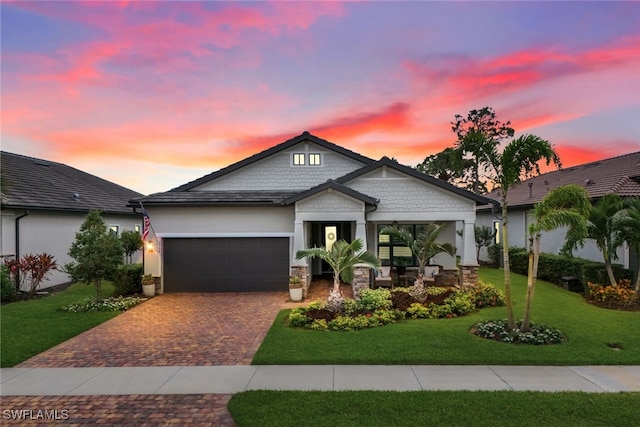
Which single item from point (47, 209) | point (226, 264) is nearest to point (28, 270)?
point (47, 209)

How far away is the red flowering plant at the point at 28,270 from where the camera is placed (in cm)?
1262

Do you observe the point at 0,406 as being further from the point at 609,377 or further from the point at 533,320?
the point at 533,320

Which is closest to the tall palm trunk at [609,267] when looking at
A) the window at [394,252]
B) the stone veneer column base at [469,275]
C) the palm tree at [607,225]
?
the palm tree at [607,225]

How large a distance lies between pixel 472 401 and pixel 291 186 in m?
12.1

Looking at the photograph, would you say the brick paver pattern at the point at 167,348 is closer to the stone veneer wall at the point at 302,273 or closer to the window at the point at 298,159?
the stone veneer wall at the point at 302,273

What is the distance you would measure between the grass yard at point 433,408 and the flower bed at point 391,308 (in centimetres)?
357

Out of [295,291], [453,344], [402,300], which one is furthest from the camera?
[295,291]

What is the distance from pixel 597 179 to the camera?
17.3 meters

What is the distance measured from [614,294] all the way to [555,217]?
19.8ft

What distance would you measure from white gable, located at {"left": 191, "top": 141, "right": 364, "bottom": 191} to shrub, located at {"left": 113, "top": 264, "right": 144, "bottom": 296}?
4.46 m

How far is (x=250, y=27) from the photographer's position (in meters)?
12.7

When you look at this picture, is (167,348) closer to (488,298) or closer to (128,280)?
(128,280)

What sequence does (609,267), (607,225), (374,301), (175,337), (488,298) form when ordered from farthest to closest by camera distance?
(609,267) < (607,225) < (488,298) < (374,301) < (175,337)

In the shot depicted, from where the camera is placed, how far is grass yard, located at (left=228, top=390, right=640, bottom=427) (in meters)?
4.46
